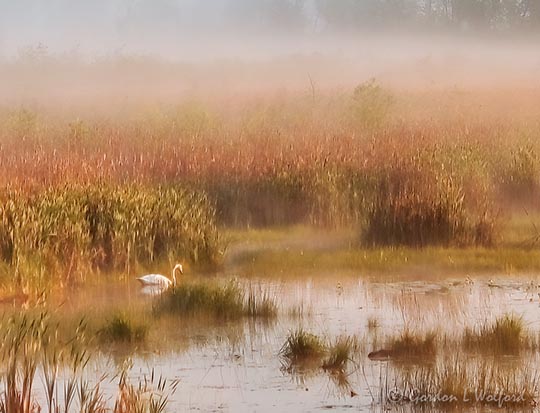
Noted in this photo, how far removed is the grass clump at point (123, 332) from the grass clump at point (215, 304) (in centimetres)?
94

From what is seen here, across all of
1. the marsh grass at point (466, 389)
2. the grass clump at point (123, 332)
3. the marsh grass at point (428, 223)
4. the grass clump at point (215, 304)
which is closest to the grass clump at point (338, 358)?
the marsh grass at point (466, 389)

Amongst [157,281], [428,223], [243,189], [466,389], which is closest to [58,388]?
[466,389]

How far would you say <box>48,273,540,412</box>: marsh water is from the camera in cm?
714

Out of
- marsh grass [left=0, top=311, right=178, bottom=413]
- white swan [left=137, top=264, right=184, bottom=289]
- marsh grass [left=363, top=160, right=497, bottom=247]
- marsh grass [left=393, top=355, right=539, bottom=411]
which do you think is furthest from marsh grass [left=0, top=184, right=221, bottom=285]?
marsh grass [left=393, top=355, right=539, bottom=411]

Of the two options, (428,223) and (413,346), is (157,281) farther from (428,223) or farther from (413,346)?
(428,223)

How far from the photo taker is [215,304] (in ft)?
31.5

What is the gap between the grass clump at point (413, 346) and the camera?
Result: 26.4 feet

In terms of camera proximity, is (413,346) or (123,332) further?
(123,332)

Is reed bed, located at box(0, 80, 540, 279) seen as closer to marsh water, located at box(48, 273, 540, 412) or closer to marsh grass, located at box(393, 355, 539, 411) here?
marsh water, located at box(48, 273, 540, 412)

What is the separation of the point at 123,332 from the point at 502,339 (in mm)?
2580

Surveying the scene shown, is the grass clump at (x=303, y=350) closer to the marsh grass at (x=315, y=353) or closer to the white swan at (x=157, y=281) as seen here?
the marsh grass at (x=315, y=353)

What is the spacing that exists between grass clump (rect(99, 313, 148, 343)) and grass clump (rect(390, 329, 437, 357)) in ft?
5.78

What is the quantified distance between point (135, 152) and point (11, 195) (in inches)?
293

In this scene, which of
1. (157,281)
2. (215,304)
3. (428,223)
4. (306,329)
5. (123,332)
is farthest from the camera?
(428,223)
